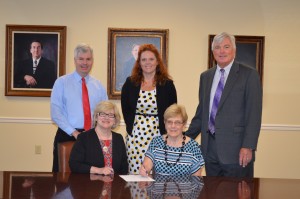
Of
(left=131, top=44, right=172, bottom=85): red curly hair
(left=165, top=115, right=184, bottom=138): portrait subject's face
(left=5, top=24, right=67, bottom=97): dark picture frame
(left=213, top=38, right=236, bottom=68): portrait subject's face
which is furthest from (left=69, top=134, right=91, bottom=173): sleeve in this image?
(left=5, top=24, right=67, bottom=97): dark picture frame

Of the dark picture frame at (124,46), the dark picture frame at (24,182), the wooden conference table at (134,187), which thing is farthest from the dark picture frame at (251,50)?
the dark picture frame at (24,182)

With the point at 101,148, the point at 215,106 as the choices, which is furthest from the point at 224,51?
the point at 101,148

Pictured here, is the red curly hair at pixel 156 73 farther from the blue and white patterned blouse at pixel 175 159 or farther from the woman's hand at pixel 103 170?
the woman's hand at pixel 103 170

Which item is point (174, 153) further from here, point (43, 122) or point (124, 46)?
point (43, 122)

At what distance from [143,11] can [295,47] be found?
6.37ft

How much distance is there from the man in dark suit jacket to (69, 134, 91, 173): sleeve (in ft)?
9.00

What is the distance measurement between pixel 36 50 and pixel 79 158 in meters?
3.01

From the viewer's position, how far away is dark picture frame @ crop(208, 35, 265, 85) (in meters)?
5.44

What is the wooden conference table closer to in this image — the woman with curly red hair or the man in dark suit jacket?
the woman with curly red hair

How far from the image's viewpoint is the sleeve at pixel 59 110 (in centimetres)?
348

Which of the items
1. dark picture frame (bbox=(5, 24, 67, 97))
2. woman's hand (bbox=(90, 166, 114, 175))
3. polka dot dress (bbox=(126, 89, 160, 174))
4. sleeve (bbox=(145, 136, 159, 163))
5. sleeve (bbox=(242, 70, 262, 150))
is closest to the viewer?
woman's hand (bbox=(90, 166, 114, 175))

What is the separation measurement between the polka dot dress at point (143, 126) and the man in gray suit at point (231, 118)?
0.47 meters

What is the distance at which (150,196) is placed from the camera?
202 centimetres

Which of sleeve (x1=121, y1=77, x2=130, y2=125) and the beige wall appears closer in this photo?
sleeve (x1=121, y1=77, x2=130, y2=125)
